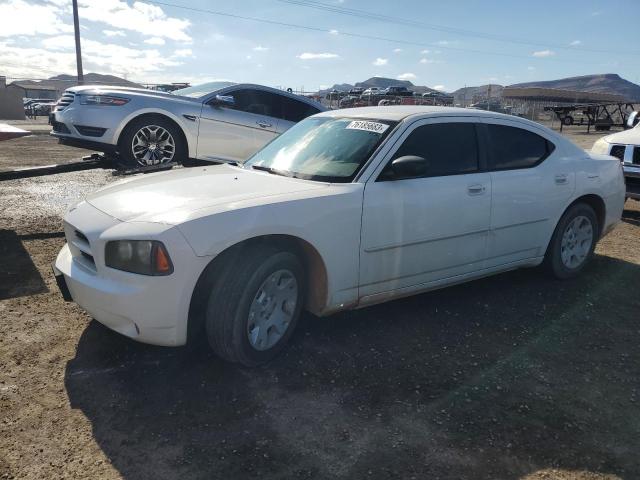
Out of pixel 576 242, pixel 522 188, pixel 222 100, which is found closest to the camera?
pixel 522 188

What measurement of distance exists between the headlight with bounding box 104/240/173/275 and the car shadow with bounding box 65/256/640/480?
0.70 meters

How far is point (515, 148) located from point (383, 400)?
8.60 feet

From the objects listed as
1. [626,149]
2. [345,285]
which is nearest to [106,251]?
[345,285]

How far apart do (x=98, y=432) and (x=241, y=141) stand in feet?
18.7

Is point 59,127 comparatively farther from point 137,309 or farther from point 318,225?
point 318,225

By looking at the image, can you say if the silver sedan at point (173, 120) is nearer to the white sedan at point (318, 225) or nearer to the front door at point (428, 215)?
→ the white sedan at point (318, 225)

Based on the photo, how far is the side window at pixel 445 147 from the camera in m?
3.75

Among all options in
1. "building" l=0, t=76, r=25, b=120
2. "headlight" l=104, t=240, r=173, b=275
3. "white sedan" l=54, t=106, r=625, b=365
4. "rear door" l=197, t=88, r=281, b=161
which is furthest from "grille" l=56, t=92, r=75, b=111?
"building" l=0, t=76, r=25, b=120

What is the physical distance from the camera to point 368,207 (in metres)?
3.34

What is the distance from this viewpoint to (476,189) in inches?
155

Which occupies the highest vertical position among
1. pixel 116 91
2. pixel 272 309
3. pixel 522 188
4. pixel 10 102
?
pixel 10 102

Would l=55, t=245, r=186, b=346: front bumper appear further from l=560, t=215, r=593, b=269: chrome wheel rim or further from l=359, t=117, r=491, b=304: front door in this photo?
l=560, t=215, r=593, b=269: chrome wheel rim

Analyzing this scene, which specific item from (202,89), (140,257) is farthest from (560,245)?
(202,89)

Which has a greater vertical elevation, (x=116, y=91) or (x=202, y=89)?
(x=202, y=89)
